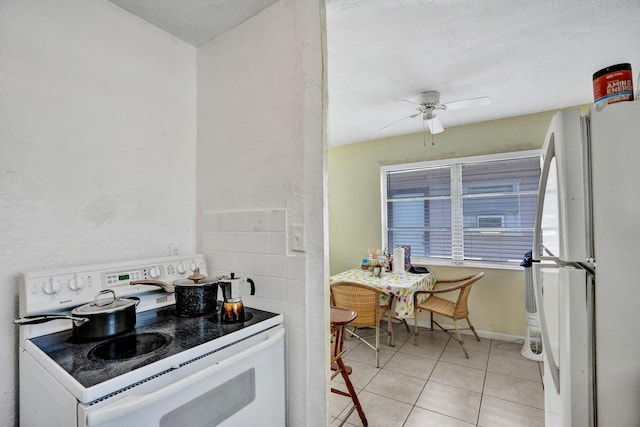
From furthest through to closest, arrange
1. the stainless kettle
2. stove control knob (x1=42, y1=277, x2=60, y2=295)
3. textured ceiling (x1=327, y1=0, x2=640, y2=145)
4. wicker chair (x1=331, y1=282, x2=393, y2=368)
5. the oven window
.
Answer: wicker chair (x1=331, y1=282, x2=393, y2=368) → textured ceiling (x1=327, y1=0, x2=640, y2=145) → the stainless kettle → stove control knob (x1=42, y1=277, x2=60, y2=295) → the oven window

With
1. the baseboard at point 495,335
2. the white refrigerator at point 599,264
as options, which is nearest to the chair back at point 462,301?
the baseboard at point 495,335

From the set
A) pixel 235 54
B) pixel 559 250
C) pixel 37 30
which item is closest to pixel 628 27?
pixel 559 250

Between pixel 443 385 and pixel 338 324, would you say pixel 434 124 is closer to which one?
pixel 338 324

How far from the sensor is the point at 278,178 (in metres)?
1.48

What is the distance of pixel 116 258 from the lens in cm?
147

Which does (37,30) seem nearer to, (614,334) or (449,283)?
(614,334)

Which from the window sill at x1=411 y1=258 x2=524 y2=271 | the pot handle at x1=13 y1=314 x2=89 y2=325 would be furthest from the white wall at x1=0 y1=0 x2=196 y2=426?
the window sill at x1=411 y1=258 x2=524 y2=271

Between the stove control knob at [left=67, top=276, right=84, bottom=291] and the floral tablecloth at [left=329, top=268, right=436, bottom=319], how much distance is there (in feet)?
7.36

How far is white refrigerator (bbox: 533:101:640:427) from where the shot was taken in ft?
2.84

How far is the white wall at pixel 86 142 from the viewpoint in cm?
118

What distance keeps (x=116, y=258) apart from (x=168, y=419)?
2.90 feet

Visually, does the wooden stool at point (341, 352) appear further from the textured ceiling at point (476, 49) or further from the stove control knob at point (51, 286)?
the textured ceiling at point (476, 49)

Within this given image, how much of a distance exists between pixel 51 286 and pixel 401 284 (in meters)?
2.55

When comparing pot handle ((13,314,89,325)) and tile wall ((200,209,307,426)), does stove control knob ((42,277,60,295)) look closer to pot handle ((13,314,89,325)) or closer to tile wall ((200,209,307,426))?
pot handle ((13,314,89,325))
